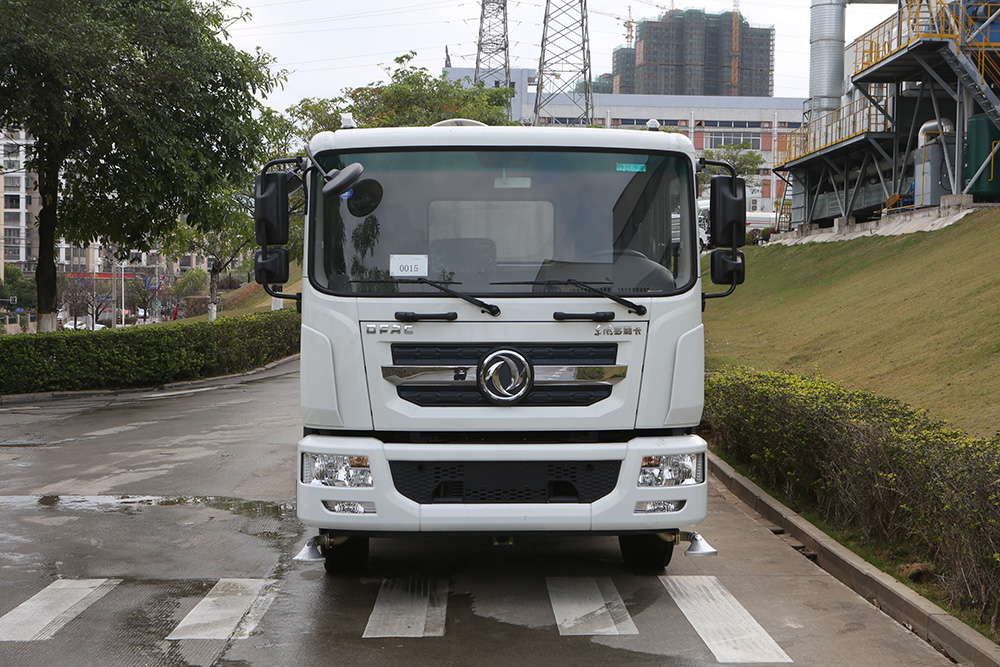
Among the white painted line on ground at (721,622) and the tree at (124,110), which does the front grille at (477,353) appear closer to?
the white painted line on ground at (721,622)

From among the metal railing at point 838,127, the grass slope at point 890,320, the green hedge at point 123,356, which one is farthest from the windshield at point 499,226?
the metal railing at point 838,127

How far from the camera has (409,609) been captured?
20.4ft

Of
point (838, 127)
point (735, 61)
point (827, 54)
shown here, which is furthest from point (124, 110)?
point (735, 61)

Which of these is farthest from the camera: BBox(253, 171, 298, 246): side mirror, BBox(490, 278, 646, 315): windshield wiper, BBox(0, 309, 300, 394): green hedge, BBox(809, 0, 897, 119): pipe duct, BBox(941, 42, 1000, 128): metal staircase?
BBox(809, 0, 897, 119): pipe duct

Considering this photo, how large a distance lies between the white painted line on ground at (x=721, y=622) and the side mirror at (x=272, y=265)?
317 cm

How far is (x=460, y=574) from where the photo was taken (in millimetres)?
7059

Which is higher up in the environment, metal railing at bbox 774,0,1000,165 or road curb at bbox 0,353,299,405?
metal railing at bbox 774,0,1000,165

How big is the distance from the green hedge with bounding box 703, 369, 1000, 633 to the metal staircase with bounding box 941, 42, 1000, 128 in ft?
67.3

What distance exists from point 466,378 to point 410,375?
32 centimetres

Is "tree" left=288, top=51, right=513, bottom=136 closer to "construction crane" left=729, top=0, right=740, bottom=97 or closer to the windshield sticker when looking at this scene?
the windshield sticker

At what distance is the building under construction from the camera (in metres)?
183

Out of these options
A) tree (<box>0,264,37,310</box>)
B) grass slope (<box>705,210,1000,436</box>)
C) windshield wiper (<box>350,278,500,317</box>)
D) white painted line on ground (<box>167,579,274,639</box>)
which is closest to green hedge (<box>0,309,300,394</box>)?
grass slope (<box>705,210,1000,436</box>)

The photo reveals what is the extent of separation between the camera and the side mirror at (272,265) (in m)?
6.44

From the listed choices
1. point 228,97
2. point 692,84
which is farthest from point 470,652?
point 692,84
